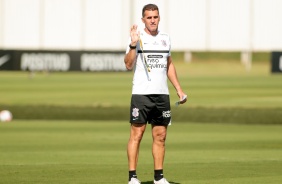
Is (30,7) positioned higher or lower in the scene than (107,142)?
higher

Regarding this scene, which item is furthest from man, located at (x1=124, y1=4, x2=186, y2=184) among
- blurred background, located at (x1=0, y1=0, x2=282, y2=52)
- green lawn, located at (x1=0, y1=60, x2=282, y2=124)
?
blurred background, located at (x1=0, y1=0, x2=282, y2=52)

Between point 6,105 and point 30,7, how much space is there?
9.73 meters

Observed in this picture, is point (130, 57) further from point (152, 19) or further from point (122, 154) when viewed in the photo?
point (122, 154)

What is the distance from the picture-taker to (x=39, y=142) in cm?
1241

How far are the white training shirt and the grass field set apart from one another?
3.28 feet

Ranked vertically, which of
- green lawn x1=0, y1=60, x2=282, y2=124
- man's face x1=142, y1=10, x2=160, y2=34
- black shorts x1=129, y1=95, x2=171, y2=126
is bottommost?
green lawn x1=0, y1=60, x2=282, y2=124

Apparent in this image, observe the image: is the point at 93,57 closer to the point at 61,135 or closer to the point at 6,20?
the point at 6,20

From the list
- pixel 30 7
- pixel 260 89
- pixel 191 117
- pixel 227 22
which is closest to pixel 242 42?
pixel 227 22

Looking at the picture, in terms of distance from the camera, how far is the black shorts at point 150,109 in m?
8.05

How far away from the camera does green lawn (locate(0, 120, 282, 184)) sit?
28.9 ft

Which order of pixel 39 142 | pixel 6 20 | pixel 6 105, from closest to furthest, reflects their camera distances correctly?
pixel 39 142 → pixel 6 105 → pixel 6 20

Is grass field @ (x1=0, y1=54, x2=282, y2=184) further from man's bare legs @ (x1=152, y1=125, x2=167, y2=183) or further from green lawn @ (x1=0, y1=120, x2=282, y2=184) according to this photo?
man's bare legs @ (x1=152, y1=125, x2=167, y2=183)

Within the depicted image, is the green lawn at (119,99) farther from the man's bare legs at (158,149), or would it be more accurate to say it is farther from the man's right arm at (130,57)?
the man's right arm at (130,57)

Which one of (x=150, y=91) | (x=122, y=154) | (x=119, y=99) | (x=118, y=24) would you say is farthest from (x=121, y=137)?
(x=118, y=24)
